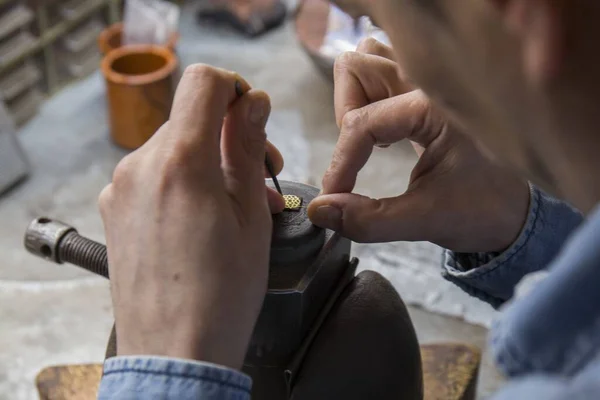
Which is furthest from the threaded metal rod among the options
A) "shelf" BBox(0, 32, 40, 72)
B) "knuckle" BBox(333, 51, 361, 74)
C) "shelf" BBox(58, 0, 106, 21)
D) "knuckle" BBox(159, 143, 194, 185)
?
"shelf" BBox(58, 0, 106, 21)

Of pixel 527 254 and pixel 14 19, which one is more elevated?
pixel 527 254

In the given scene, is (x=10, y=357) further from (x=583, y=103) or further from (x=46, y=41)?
(x=583, y=103)

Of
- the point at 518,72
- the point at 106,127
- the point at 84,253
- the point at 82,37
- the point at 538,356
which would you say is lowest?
the point at 106,127

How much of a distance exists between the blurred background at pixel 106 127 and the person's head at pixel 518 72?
749 mm

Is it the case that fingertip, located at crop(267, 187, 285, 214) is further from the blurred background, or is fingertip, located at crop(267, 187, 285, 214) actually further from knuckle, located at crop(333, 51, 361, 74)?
the blurred background

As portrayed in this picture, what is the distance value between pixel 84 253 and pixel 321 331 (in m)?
0.24

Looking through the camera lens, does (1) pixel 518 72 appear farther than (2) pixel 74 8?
No

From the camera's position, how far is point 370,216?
0.64 meters

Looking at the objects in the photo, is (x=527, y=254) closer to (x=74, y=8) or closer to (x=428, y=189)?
(x=428, y=189)

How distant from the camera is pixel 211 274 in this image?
1.63ft

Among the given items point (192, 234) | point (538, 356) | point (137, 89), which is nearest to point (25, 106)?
point (137, 89)

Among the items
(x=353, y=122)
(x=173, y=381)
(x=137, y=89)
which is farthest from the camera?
(x=137, y=89)

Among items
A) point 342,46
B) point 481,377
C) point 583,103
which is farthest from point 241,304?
point 342,46

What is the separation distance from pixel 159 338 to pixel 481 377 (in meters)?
0.70
